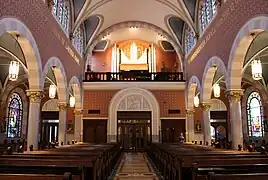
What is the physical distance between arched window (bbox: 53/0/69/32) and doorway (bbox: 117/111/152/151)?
8.39 m

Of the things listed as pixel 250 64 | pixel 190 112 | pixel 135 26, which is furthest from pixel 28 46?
pixel 190 112

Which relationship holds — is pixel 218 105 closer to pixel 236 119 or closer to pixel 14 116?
pixel 236 119

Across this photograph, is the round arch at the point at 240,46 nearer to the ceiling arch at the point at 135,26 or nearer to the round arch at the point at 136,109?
the round arch at the point at 136,109

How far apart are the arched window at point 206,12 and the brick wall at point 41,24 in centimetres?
776

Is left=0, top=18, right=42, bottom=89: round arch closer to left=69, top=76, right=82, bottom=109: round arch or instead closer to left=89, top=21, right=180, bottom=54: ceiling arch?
left=69, top=76, right=82, bottom=109: round arch

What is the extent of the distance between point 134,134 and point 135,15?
9.11 metres

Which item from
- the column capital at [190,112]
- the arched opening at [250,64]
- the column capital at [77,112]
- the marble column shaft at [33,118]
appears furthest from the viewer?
the column capital at [190,112]

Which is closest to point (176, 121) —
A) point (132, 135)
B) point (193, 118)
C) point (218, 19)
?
point (193, 118)

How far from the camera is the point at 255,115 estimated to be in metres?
21.0

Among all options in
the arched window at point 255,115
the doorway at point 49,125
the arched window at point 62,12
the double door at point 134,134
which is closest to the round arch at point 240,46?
the arched window at point 62,12

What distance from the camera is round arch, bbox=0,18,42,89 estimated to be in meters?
8.38

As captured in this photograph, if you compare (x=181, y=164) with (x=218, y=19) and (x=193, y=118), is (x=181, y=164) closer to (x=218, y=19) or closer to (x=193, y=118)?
(x=218, y=19)

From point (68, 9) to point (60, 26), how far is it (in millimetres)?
2476

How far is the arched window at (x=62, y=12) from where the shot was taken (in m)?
13.9
